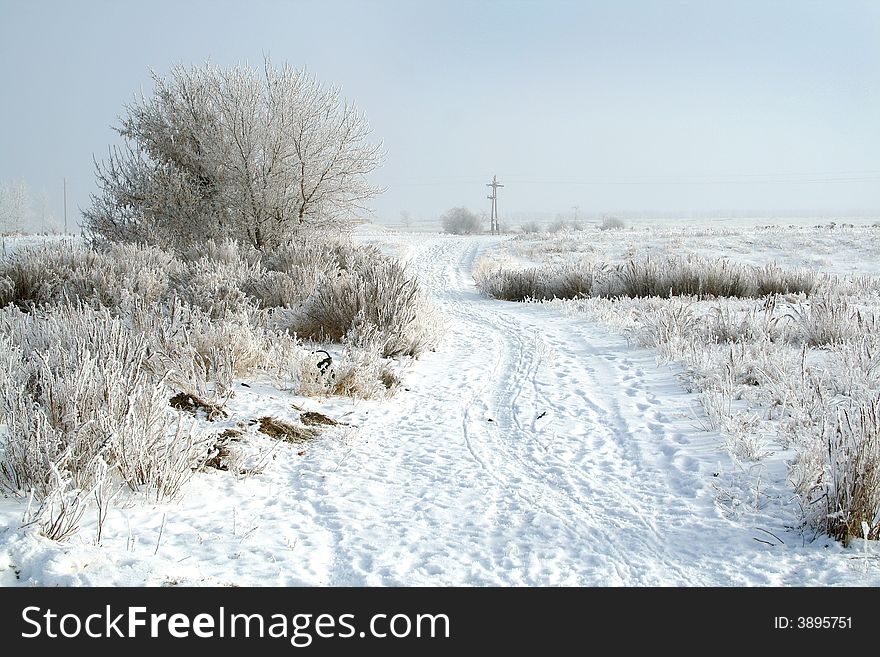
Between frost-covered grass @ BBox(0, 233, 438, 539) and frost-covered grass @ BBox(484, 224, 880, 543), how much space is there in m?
2.95

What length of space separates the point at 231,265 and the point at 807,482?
9298 mm

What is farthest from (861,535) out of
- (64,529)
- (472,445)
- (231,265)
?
(231,265)

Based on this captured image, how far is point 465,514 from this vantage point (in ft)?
10.6

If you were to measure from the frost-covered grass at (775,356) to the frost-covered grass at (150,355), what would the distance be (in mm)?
2954

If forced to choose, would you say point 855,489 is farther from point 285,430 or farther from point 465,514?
point 285,430

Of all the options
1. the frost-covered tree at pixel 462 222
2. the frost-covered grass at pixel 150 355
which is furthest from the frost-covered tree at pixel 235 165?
the frost-covered tree at pixel 462 222

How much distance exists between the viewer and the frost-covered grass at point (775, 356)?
9.58 ft

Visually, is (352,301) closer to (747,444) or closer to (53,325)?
(53,325)

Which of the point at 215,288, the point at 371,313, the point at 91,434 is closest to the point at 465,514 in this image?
the point at 91,434

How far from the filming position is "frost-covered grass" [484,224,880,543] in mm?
2920

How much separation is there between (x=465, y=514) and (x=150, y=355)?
3141mm

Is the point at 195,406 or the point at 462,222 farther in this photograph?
the point at 462,222

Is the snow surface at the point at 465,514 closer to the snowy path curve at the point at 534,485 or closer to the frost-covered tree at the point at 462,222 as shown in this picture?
the snowy path curve at the point at 534,485

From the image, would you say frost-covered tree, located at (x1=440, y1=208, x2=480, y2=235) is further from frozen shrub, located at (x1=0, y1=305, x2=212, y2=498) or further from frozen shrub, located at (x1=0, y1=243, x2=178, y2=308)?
frozen shrub, located at (x1=0, y1=305, x2=212, y2=498)
